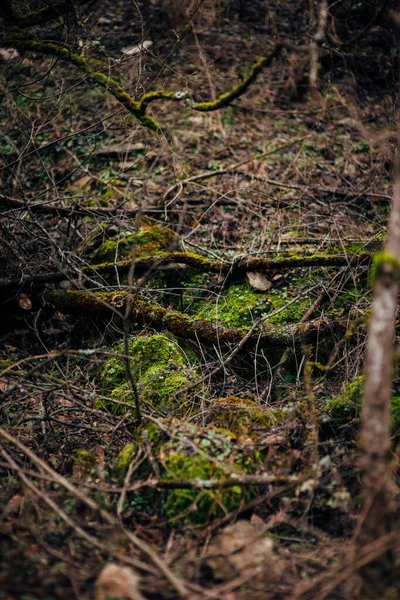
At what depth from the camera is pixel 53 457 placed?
3180mm

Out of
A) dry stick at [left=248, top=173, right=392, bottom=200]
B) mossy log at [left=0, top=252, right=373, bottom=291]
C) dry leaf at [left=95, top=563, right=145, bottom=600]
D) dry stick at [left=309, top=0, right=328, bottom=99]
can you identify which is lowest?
dry stick at [left=248, top=173, right=392, bottom=200]

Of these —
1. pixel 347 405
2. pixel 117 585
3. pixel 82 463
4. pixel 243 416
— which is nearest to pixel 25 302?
pixel 82 463

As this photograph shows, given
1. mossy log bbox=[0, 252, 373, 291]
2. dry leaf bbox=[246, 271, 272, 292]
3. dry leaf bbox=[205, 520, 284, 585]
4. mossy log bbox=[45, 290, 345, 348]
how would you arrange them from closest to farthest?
1. dry leaf bbox=[205, 520, 284, 585]
2. mossy log bbox=[45, 290, 345, 348]
3. mossy log bbox=[0, 252, 373, 291]
4. dry leaf bbox=[246, 271, 272, 292]

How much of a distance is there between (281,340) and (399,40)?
5.09 metres

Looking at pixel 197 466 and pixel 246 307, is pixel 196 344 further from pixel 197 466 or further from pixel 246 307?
pixel 197 466

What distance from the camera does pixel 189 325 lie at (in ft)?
13.6

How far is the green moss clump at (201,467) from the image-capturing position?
2572mm

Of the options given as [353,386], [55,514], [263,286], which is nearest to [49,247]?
[263,286]

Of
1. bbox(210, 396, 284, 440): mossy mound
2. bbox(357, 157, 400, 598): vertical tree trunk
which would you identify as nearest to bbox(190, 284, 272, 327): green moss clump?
bbox(210, 396, 284, 440): mossy mound

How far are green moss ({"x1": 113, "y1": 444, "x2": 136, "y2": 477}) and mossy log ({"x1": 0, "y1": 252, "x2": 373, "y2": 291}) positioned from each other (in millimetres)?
2004

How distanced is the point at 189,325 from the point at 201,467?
1671mm

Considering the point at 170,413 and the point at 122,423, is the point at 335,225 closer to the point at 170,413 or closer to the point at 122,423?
the point at 170,413

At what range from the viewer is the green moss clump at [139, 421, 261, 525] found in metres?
2.57

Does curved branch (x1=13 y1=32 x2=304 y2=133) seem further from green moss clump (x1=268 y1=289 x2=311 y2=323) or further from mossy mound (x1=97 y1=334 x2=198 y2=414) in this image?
mossy mound (x1=97 y1=334 x2=198 y2=414)
